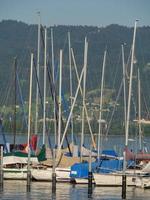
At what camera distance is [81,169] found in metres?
58.4

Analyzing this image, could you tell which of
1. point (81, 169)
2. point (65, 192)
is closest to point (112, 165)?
point (81, 169)

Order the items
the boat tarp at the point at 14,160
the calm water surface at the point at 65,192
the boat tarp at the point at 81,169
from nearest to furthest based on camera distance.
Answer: the calm water surface at the point at 65,192, the boat tarp at the point at 81,169, the boat tarp at the point at 14,160

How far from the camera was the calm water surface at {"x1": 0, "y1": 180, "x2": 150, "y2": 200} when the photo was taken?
2074 inches

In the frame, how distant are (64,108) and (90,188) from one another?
2524cm

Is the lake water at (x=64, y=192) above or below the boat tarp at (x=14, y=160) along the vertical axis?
below

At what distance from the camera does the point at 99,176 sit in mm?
57094

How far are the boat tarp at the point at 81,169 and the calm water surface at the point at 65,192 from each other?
2.30 feet

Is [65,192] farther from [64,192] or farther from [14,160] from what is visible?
[14,160]

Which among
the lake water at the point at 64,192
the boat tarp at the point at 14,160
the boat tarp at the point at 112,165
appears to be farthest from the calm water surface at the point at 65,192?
the boat tarp at the point at 14,160

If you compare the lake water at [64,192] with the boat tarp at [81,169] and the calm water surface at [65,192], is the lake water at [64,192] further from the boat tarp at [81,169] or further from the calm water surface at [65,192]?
the boat tarp at [81,169]

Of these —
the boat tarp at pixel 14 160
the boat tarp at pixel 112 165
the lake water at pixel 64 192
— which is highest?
the boat tarp at pixel 112 165

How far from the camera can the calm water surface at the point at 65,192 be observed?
5269cm

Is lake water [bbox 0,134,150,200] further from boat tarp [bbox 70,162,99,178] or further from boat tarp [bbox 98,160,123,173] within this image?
boat tarp [bbox 98,160,123,173]

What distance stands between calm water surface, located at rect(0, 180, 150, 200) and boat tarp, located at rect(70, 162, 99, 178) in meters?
0.70
